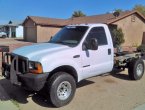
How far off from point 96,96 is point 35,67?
7.32 ft

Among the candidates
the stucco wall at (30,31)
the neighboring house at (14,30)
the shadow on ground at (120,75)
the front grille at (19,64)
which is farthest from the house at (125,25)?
the neighboring house at (14,30)

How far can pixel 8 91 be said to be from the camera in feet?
25.5

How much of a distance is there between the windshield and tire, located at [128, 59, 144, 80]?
278cm

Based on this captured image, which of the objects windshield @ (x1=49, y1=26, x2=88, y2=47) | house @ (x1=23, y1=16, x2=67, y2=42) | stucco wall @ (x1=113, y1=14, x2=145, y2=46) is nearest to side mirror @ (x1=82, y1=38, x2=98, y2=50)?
windshield @ (x1=49, y1=26, x2=88, y2=47)

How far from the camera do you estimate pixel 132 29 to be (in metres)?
29.5

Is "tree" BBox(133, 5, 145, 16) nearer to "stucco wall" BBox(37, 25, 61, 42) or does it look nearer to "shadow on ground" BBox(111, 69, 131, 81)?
"stucco wall" BBox(37, 25, 61, 42)

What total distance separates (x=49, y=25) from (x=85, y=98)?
3076cm

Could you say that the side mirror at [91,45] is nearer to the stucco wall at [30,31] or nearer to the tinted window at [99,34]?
the tinted window at [99,34]

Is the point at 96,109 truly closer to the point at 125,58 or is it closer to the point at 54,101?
the point at 54,101

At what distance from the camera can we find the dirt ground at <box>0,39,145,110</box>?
656 centimetres

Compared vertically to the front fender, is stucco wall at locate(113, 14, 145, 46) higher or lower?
higher

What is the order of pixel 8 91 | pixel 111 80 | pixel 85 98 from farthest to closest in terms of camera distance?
pixel 111 80 → pixel 8 91 → pixel 85 98

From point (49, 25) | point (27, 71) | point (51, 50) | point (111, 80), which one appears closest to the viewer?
point (27, 71)

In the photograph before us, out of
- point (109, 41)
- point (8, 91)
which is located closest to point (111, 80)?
point (109, 41)
